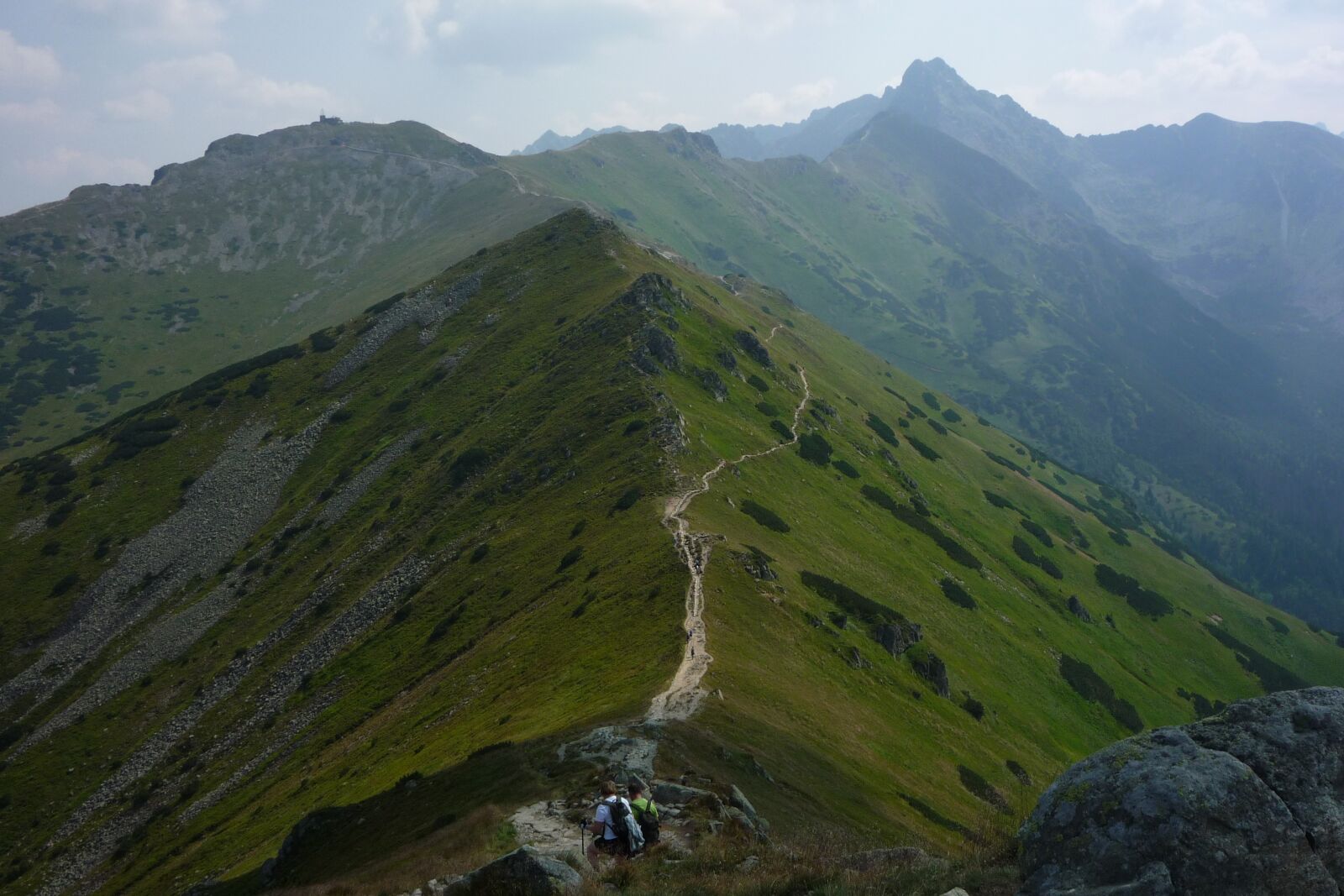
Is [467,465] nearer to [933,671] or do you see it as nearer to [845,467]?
[845,467]

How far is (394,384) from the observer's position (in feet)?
397

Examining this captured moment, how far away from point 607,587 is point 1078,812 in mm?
41770

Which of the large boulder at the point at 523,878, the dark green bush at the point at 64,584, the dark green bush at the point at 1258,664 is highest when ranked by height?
the large boulder at the point at 523,878

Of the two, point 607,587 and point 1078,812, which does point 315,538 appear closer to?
point 607,587

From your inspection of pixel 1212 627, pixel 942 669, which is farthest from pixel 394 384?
pixel 1212 627

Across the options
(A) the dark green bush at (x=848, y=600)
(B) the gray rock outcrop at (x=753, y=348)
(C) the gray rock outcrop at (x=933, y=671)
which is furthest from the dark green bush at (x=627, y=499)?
(B) the gray rock outcrop at (x=753, y=348)

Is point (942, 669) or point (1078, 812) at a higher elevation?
point (1078, 812)

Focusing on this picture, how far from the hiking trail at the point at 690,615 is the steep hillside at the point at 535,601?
11.4 inches

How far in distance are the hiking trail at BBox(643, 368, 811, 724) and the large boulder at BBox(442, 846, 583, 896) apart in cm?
1610

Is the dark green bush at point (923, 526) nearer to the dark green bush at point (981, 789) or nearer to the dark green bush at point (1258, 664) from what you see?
the dark green bush at point (981, 789)

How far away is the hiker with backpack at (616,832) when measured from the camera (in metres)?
22.3

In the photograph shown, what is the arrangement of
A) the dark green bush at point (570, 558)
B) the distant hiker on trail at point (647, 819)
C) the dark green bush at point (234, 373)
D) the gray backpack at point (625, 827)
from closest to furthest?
the gray backpack at point (625, 827), the distant hiker on trail at point (647, 819), the dark green bush at point (570, 558), the dark green bush at point (234, 373)

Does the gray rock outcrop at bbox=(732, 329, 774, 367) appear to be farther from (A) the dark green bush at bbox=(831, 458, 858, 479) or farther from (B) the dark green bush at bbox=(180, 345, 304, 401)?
(B) the dark green bush at bbox=(180, 345, 304, 401)

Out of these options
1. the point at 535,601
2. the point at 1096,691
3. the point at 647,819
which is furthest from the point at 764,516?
the point at 647,819
